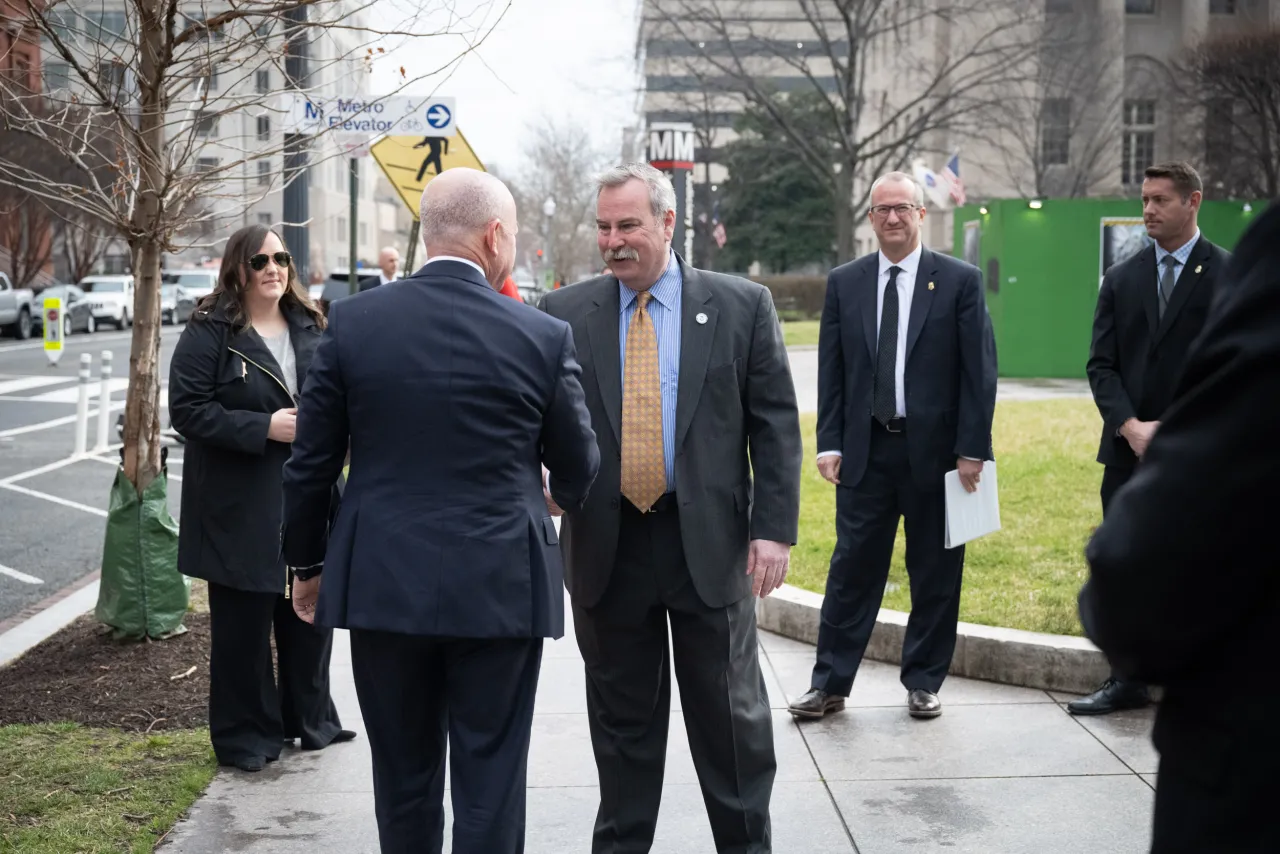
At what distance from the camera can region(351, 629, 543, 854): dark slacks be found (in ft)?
11.7

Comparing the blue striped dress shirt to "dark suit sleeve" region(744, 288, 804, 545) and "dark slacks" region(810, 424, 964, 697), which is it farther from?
"dark slacks" region(810, 424, 964, 697)

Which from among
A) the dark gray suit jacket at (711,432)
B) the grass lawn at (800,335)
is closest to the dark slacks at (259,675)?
the dark gray suit jacket at (711,432)

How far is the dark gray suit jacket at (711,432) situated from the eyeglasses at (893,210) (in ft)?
5.75

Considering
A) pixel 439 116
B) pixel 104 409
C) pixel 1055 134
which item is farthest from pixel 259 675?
pixel 1055 134

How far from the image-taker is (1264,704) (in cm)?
174

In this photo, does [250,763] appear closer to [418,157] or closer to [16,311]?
[418,157]

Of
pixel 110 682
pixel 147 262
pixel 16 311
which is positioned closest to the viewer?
pixel 110 682

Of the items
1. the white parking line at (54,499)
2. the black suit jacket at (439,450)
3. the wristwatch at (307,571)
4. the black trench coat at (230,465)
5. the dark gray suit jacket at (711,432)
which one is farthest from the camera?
the white parking line at (54,499)

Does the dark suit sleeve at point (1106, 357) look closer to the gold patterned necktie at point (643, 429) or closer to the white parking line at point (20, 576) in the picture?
the gold patterned necktie at point (643, 429)

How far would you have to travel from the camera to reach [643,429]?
14.0 feet

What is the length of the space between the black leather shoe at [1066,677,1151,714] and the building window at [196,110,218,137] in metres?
4.73

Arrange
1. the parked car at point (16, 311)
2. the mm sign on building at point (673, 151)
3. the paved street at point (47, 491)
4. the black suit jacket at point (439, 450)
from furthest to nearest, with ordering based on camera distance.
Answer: the parked car at point (16, 311), the mm sign on building at point (673, 151), the paved street at point (47, 491), the black suit jacket at point (439, 450)

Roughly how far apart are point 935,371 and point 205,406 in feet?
9.46

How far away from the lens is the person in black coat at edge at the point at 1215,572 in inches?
66.0
